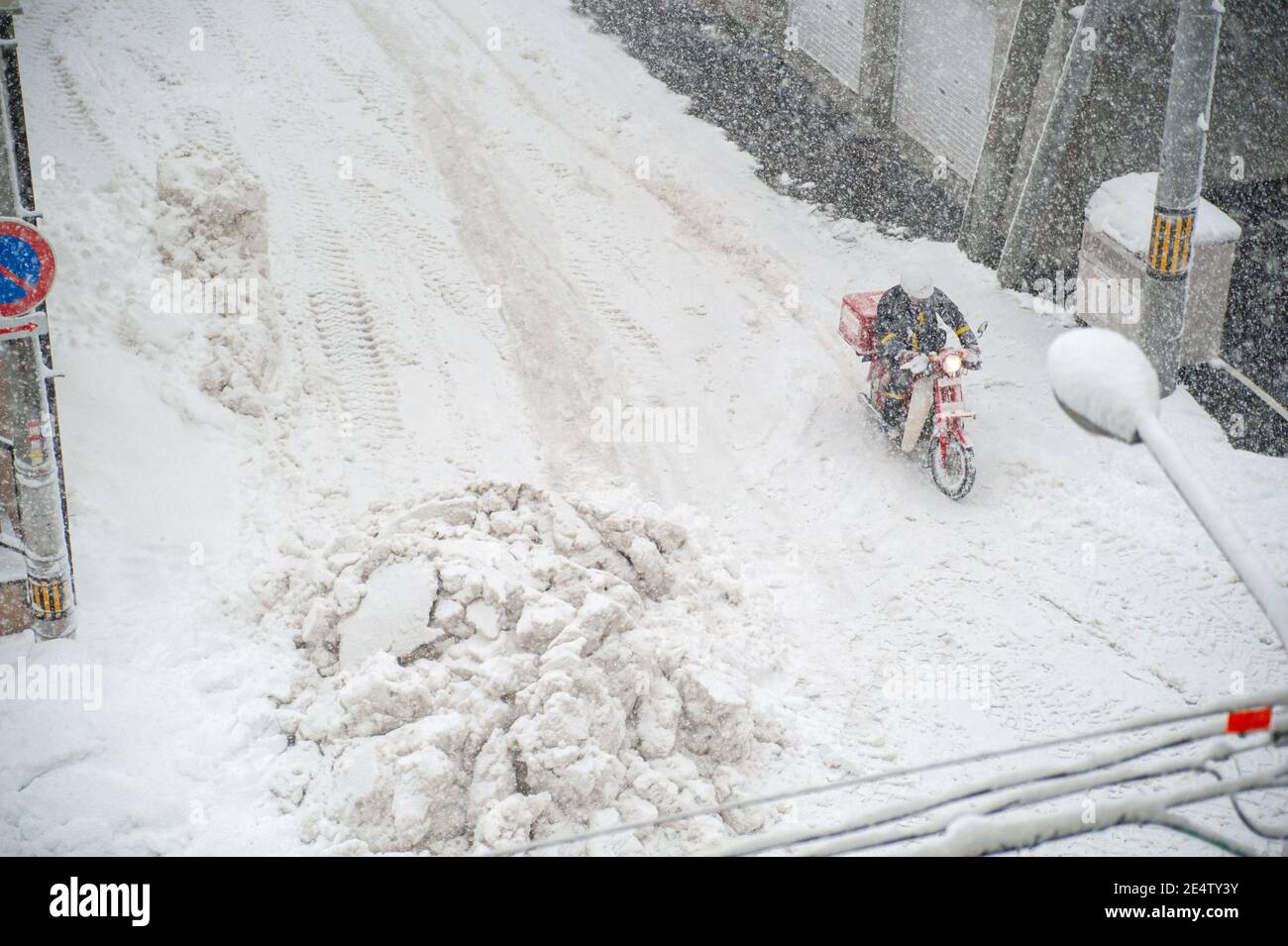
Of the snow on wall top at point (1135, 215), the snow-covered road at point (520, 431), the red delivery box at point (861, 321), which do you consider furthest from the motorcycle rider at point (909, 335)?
the snow on wall top at point (1135, 215)

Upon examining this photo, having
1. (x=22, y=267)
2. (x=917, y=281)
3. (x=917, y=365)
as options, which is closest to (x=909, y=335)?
(x=917, y=365)

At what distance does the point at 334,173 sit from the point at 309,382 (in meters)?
3.87

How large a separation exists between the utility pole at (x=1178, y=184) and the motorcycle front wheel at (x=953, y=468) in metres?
1.91

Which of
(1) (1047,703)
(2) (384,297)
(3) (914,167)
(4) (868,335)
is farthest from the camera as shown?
(3) (914,167)

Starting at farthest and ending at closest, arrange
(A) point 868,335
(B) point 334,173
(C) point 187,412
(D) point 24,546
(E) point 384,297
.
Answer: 1. (B) point 334,173
2. (E) point 384,297
3. (A) point 868,335
4. (C) point 187,412
5. (D) point 24,546

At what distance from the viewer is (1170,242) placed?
903 cm

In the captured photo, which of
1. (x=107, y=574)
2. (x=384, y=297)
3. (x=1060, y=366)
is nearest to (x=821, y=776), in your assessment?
(x=1060, y=366)

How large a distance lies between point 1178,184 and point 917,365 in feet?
8.02

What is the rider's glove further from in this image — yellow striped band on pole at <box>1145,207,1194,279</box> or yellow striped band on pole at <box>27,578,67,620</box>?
yellow striped band on pole at <box>27,578,67,620</box>

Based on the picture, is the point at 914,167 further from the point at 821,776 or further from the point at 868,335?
the point at 821,776

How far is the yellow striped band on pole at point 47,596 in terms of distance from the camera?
6848 millimetres

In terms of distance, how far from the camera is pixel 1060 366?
132 inches

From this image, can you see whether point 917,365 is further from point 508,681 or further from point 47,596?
point 47,596

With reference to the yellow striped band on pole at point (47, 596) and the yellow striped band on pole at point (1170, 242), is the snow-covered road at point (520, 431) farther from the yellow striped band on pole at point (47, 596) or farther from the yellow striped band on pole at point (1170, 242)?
the yellow striped band on pole at point (1170, 242)
